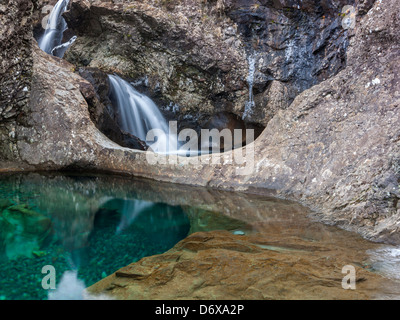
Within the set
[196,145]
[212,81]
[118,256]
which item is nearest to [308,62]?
[212,81]

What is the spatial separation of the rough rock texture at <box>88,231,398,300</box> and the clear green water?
33 centimetres

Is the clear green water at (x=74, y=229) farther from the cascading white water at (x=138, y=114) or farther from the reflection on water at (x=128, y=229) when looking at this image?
the cascading white water at (x=138, y=114)

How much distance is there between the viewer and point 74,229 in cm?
358

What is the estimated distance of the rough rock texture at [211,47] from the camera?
34.1 feet

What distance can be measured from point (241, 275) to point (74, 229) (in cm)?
211

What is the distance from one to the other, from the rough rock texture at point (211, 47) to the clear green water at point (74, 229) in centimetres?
622

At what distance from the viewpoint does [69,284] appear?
2.35m

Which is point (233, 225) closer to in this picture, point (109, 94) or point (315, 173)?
point (315, 173)

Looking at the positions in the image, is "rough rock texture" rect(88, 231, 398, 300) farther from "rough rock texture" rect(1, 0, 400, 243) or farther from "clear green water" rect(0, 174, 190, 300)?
"rough rock texture" rect(1, 0, 400, 243)

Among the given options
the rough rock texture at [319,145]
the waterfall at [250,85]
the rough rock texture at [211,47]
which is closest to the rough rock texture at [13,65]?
the rough rock texture at [319,145]

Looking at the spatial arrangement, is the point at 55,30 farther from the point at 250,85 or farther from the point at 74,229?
the point at 74,229

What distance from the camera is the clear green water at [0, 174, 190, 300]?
2.57 meters

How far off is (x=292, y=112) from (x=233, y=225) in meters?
2.58

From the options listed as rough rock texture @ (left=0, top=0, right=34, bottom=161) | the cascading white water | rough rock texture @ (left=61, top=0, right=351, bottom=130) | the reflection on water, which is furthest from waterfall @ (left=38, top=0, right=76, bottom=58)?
the reflection on water
